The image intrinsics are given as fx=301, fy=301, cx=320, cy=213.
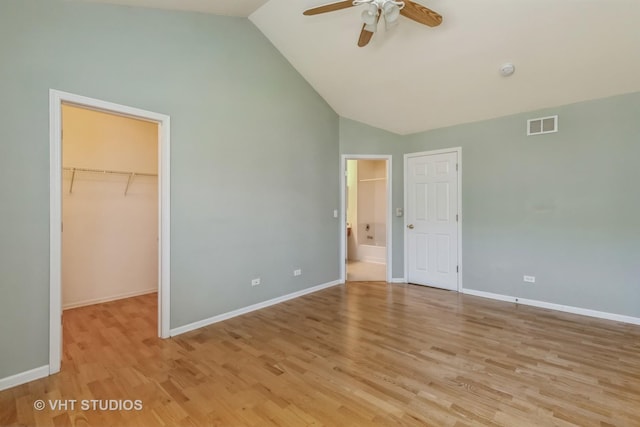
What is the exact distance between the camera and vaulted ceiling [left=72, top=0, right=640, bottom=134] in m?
2.70

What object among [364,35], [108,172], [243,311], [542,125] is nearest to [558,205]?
[542,125]

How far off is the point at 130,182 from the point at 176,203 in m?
1.86

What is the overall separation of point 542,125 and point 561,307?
2.27 m

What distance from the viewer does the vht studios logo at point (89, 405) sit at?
1.88 metres

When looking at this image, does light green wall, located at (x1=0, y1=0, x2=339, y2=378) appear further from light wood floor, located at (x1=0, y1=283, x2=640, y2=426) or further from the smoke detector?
the smoke detector

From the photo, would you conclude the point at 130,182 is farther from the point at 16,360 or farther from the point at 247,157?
the point at 16,360

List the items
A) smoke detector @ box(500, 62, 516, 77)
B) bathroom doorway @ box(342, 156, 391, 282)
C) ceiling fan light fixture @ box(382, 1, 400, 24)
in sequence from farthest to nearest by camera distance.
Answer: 1. bathroom doorway @ box(342, 156, 391, 282)
2. smoke detector @ box(500, 62, 516, 77)
3. ceiling fan light fixture @ box(382, 1, 400, 24)

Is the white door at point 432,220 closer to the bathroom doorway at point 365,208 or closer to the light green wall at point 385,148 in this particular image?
the light green wall at point 385,148

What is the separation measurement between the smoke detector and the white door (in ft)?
4.55

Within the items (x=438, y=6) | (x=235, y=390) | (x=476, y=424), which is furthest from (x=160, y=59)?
(x=476, y=424)

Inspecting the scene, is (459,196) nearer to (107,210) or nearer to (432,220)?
(432,220)

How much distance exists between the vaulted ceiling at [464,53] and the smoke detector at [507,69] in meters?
0.06

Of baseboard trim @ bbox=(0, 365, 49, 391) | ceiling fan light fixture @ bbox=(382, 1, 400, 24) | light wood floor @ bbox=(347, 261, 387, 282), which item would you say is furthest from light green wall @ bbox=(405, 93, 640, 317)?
baseboard trim @ bbox=(0, 365, 49, 391)

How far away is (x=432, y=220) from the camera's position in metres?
4.77
